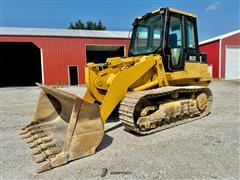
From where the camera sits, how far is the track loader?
129 inches

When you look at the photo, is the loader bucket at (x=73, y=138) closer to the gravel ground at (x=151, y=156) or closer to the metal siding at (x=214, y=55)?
the gravel ground at (x=151, y=156)

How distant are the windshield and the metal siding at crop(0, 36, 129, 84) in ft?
39.3

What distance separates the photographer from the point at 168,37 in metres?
4.95

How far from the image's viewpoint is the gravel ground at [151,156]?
280 centimetres

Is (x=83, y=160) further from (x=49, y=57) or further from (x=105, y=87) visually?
(x=49, y=57)

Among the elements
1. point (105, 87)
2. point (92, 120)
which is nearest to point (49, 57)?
point (105, 87)

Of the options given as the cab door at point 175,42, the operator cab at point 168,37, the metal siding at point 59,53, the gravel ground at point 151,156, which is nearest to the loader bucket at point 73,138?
the gravel ground at point 151,156

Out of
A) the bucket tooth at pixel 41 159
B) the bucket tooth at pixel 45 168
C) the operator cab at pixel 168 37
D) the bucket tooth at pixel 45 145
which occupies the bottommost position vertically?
the bucket tooth at pixel 45 168

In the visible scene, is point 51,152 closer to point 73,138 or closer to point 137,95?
point 73,138

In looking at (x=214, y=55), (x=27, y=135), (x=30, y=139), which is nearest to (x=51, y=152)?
(x=30, y=139)

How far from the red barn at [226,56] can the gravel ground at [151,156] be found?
49.2 feet

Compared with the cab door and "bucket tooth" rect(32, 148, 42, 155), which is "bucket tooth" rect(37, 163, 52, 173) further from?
the cab door

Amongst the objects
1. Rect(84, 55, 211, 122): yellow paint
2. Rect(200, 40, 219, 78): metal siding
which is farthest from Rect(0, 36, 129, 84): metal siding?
Rect(84, 55, 211, 122): yellow paint

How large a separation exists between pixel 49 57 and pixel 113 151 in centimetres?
1466
